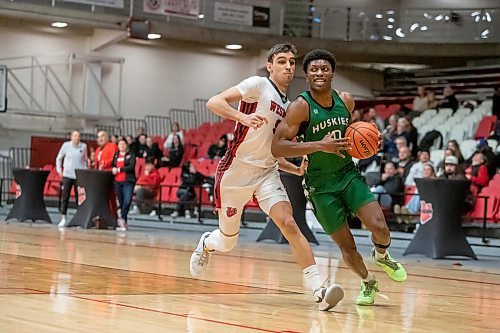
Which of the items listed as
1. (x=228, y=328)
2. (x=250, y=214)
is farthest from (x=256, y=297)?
(x=250, y=214)

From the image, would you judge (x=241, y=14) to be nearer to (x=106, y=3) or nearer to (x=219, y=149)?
(x=106, y=3)

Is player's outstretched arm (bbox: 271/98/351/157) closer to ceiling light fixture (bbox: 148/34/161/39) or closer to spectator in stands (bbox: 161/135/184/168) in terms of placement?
spectator in stands (bbox: 161/135/184/168)

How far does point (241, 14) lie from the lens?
27578 millimetres

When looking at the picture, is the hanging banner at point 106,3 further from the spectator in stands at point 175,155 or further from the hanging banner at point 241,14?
the spectator in stands at point 175,155

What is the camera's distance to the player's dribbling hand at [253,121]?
6.64 meters

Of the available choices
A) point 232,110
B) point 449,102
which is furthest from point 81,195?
point 232,110

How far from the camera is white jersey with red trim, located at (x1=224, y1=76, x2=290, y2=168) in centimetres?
712

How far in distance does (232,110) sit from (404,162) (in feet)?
35.9

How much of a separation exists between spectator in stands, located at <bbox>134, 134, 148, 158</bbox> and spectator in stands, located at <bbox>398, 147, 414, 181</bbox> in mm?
7107

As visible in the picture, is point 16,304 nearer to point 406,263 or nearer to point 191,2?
point 406,263

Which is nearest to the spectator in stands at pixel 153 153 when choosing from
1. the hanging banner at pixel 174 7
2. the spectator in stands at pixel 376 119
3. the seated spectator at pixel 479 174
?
the hanging banner at pixel 174 7

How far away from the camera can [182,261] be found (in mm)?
10523

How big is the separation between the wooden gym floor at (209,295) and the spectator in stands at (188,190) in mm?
7338

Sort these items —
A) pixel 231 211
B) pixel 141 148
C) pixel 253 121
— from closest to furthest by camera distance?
pixel 253 121
pixel 231 211
pixel 141 148
